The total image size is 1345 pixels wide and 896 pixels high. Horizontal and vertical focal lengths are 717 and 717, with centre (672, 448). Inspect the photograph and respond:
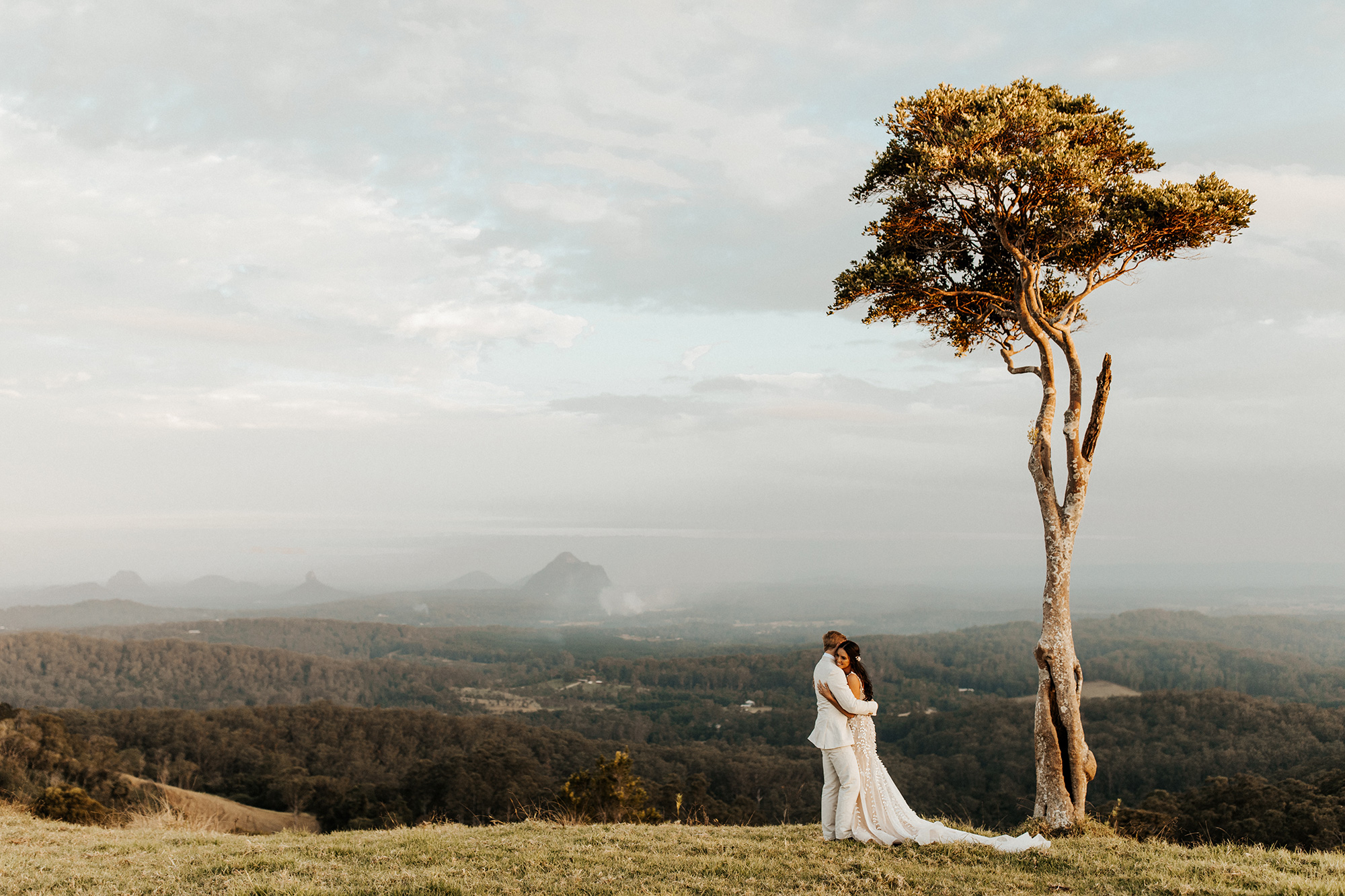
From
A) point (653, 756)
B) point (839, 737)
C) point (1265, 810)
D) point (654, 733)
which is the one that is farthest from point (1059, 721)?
point (654, 733)

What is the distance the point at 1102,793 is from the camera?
3250 inches

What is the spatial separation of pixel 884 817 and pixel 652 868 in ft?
8.75

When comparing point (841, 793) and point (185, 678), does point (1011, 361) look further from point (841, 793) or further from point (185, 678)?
point (185, 678)

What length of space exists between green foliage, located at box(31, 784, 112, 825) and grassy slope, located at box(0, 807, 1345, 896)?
45.9ft

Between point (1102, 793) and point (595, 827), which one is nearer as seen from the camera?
point (595, 827)

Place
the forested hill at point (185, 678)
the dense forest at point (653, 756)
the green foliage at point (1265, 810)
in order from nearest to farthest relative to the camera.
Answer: the green foliage at point (1265, 810)
the dense forest at point (653, 756)
the forested hill at point (185, 678)

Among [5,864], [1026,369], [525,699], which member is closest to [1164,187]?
[1026,369]

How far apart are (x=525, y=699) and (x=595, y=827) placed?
552ft

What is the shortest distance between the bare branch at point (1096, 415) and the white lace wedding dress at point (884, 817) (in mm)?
5222

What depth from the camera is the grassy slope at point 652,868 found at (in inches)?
255

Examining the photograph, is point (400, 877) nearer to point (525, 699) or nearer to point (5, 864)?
point (5, 864)

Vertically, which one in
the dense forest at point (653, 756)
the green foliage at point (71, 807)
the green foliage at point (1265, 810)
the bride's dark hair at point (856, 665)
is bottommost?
the dense forest at point (653, 756)

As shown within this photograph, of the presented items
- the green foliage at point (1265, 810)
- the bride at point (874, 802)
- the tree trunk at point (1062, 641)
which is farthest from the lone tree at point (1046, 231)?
the green foliage at point (1265, 810)

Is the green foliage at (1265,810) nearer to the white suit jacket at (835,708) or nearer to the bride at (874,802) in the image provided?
the bride at (874,802)
